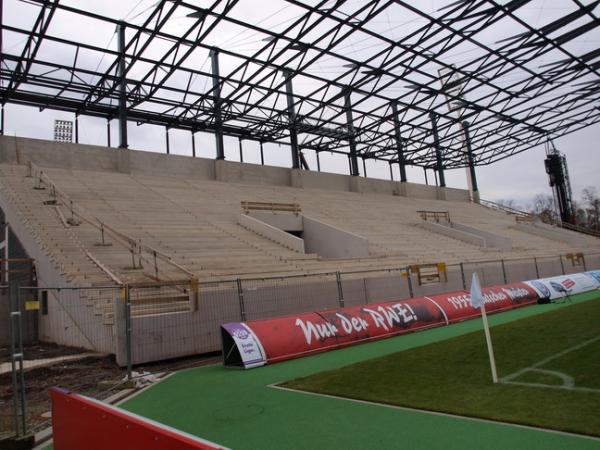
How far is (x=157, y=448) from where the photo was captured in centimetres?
281

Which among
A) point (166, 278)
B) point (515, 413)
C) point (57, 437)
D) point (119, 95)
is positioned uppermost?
point (119, 95)

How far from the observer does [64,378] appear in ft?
29.2

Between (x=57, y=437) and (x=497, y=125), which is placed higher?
(x=497, y=125)

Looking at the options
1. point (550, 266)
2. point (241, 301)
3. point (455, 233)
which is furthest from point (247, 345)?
point (455, 233)

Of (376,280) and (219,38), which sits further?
(219,38)

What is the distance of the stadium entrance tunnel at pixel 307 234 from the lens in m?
21.1

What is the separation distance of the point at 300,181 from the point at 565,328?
1088 inches

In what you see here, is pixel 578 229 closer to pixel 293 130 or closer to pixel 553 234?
pixel 553 234

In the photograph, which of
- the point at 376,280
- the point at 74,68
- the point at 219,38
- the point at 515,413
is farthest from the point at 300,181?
the point at 515,413

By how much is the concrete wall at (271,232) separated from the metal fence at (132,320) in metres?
4.95

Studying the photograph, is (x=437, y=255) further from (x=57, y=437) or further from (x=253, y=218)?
(x=57, y=437)

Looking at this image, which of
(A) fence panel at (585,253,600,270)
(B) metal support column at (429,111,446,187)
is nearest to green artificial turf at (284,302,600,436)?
(A) fence panel at (585,253,600,270)

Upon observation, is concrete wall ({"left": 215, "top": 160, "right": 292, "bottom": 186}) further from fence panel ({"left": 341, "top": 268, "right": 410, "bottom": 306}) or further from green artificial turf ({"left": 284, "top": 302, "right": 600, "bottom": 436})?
green artificial turf ({"left": 284, "top": 302, "right": 600, "bottom": 436})

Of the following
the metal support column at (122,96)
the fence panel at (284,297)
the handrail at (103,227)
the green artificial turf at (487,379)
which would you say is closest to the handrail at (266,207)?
the handrail at (103,227)
